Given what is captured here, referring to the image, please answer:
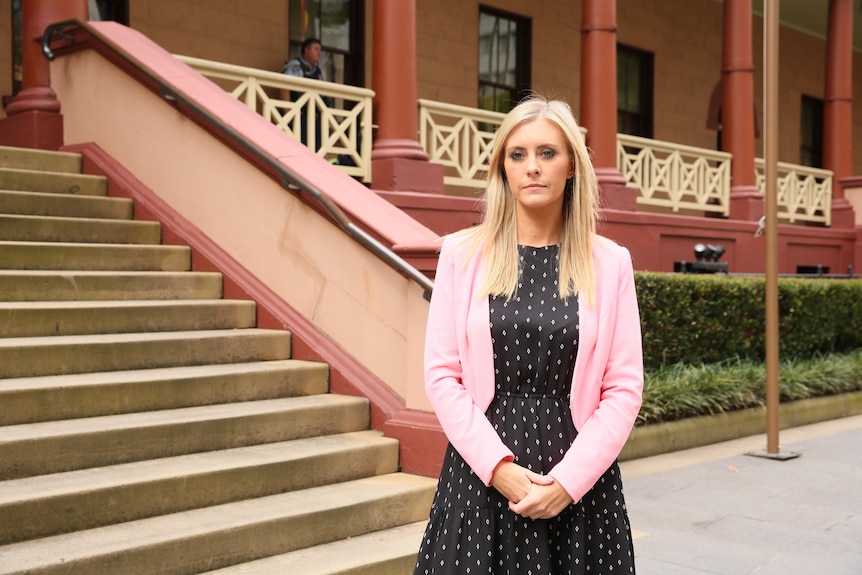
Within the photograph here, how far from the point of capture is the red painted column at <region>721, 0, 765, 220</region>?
14.3 meters

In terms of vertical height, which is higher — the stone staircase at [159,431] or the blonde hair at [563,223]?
the blonde hair at [563,223]

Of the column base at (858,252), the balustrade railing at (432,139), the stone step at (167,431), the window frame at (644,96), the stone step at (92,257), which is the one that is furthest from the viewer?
the window frame at (644,96)

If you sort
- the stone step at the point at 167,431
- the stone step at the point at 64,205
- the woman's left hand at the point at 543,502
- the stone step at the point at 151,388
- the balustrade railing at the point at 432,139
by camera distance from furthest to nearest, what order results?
the balustrade railing at the point at 432,139
the stone step at the point at 64,205
the stone step at the point at 151,388
the stone step at the point at 167,431
the woman's left hand at the point at 543,502

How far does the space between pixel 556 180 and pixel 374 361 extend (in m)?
3.39

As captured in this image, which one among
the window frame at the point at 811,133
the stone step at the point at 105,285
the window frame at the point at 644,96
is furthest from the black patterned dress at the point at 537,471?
the window frame at the point at 811,133

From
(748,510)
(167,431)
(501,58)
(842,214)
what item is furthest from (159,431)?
(842,214)

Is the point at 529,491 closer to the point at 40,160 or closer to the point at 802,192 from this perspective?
the point at 40,160

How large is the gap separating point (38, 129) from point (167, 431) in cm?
427

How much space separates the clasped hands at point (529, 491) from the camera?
95.8 inches

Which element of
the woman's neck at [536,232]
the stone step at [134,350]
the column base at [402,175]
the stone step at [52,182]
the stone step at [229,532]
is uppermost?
the column base at [402,175]

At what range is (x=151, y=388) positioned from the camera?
16.8 feet

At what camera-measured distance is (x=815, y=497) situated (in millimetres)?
6379

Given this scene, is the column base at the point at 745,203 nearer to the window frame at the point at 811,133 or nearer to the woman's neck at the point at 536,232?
the window frame at the point at 811,133

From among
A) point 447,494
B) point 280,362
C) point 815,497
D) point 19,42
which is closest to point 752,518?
point 815,497
